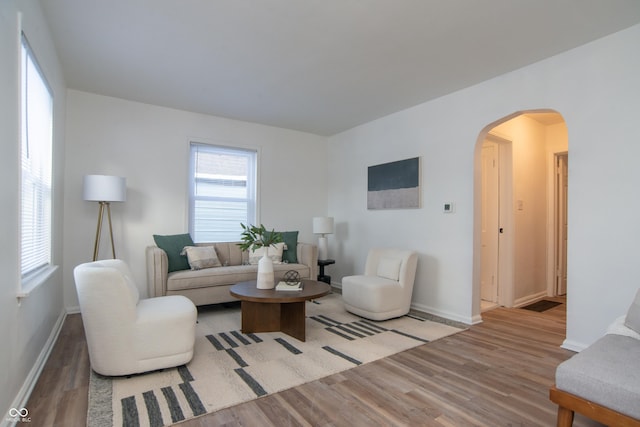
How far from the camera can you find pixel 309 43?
280 centimetres

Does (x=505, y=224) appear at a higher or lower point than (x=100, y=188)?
lower

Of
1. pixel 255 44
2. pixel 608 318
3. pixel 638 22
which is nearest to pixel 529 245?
pixel 608 318

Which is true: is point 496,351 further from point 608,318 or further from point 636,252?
point 636,252

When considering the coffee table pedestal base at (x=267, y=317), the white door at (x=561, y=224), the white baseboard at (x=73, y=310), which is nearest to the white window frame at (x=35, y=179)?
the white baseboard at (x=73, y=310)

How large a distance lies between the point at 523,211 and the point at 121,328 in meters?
4.85

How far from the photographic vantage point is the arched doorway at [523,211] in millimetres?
4348

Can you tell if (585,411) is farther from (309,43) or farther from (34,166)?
(34,166)

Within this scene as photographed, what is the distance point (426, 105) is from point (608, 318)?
2.87 metres

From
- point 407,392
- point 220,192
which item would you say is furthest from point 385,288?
point 220,192

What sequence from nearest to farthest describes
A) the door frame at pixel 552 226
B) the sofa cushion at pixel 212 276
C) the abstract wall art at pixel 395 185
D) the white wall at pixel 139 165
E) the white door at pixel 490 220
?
the sofa cushion at pixel 212 276, the white wall at pixel 139 165, the abstract wall art at pixel 395 185, the white door at pixel 490 220, the door frame at pixel 552 226

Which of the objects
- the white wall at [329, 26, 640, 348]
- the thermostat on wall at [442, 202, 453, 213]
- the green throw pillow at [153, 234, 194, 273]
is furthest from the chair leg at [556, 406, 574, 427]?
the green throw pillow at [153, 234, 194, 273]

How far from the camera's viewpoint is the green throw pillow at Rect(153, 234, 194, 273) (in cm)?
397

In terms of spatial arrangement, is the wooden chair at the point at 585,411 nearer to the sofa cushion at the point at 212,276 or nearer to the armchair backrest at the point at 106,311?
the armchair backrest at the point at 106,311

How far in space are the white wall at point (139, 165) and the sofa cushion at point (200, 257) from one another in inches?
24.8
